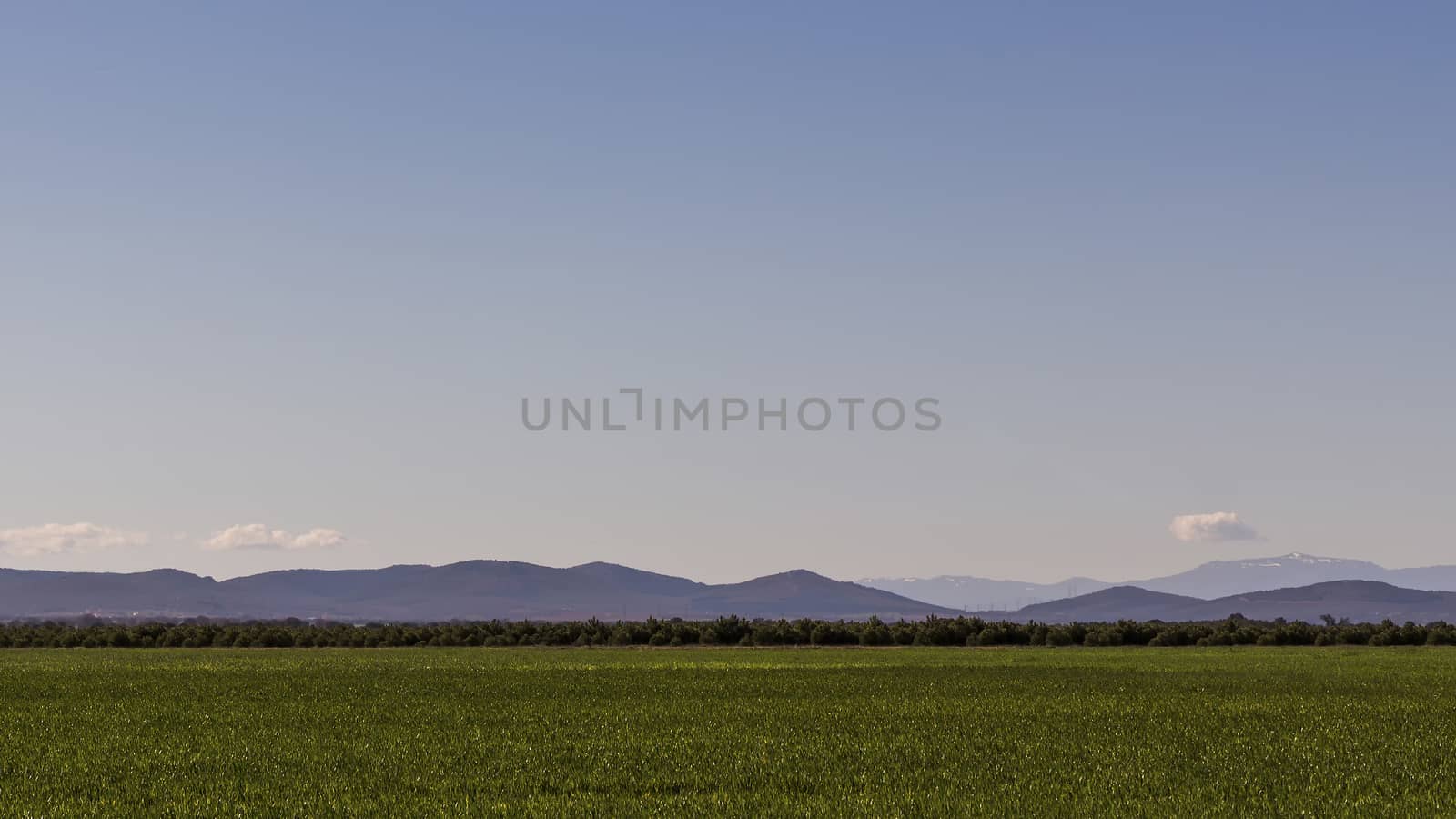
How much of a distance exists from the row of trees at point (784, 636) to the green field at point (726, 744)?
159 ft

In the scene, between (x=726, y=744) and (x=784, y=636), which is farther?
(x=784, y=636)

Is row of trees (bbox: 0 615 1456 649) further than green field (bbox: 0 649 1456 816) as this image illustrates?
Yes

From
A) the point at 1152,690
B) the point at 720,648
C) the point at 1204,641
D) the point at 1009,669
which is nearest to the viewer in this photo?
the point at 1152,690

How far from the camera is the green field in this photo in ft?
88.2

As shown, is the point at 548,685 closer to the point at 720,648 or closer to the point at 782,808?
the point at 782,808

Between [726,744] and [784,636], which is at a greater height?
[784,636]

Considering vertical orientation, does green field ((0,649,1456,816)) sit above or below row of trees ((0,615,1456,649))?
below

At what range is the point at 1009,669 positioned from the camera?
6594cm

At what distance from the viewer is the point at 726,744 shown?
33.9m

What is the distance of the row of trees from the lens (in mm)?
109188

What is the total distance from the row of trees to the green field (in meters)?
48.3

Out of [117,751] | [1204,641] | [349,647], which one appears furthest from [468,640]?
[117,751]

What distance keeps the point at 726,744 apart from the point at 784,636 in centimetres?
7746

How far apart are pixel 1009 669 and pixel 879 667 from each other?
518cm
